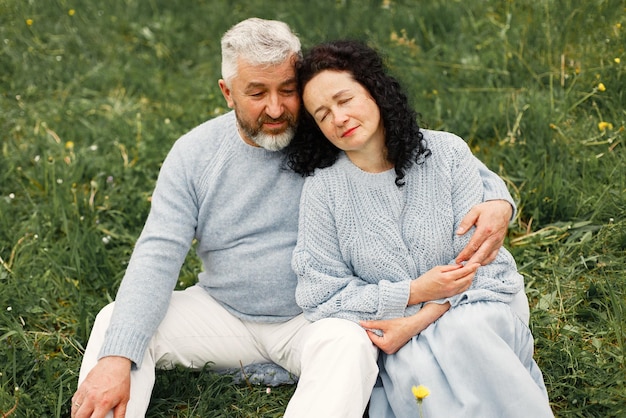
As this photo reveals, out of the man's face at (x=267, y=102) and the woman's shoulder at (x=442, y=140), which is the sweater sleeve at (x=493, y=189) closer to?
the woman's shoulder at (x=442, y=140)

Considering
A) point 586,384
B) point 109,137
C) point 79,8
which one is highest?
point 79,8

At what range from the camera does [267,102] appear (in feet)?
9.10

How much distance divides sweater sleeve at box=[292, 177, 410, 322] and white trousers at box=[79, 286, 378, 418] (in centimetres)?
7

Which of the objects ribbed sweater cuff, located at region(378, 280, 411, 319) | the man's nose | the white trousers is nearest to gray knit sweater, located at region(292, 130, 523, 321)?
ribbed sweater cuff, located at region(378, 280, 411, 319)

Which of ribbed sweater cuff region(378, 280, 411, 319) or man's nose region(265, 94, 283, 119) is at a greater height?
man's nose region(265, 94, 283, 119)

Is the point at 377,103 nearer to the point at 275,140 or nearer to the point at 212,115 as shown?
the point at 275,140

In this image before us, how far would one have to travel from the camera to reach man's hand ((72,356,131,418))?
7.99 ft

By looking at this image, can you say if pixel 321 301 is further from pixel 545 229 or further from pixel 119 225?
pixel 119 225

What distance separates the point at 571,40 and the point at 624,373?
7.28 feet

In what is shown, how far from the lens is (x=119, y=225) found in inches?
155

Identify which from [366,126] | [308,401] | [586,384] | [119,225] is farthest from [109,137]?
[586,384]

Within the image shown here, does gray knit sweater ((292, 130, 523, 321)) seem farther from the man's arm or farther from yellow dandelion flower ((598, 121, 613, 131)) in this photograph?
yellow dandelion flower ((598, 121, 613, 131))

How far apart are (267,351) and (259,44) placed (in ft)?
3.77

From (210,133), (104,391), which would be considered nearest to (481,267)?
(210,133)
